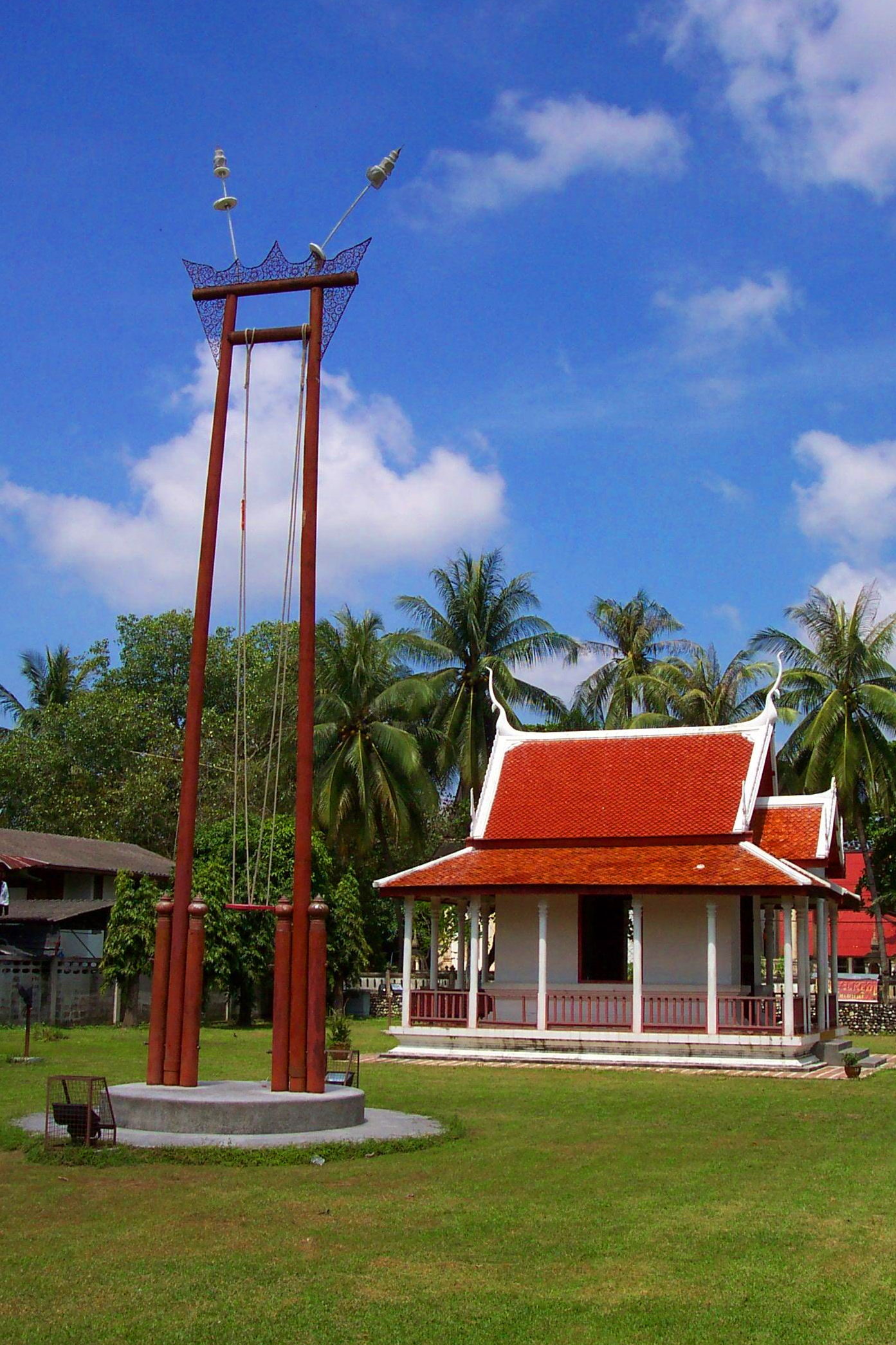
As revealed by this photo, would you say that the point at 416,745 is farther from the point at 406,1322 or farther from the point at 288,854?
the point at 406,1322

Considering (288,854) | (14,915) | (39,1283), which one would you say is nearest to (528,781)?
(288,854)

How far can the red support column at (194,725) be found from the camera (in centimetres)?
1277

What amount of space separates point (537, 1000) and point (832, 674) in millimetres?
18513

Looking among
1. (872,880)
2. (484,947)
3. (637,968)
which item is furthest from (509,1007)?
(872,880)

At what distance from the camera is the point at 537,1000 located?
24.0 metres

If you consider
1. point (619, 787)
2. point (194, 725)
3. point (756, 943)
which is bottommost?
point (756, 943)

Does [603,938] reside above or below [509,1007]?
above

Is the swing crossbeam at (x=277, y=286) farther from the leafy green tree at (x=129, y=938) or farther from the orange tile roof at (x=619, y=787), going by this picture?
the leafy green tree at (x=129, y=938)

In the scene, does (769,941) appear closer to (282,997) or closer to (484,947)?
(484,947)

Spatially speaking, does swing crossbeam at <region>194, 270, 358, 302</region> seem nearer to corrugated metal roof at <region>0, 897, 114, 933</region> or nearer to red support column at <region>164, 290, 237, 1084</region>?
red support column at <region>164, 290, 237, 1084</region>

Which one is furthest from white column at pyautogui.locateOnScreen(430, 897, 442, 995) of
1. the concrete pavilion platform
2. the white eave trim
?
the concrete pavilion platform

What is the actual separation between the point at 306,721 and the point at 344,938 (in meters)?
21.0

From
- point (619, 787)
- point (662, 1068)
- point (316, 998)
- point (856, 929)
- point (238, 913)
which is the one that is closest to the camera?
point (316, 998)

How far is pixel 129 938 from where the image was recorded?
28.4 meters
